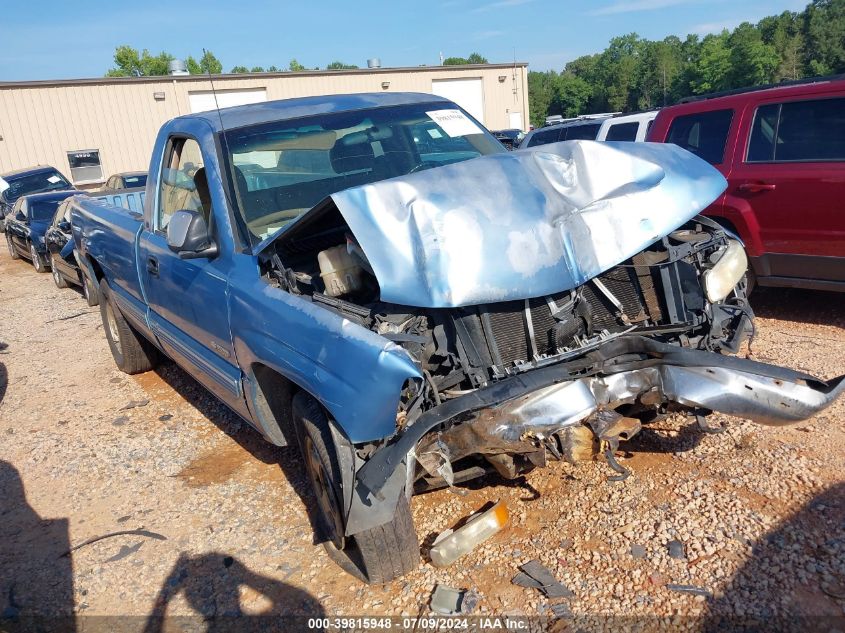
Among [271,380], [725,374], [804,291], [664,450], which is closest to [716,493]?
[664,450]

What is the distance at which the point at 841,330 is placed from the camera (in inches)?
208

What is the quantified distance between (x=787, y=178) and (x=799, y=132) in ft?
1.41

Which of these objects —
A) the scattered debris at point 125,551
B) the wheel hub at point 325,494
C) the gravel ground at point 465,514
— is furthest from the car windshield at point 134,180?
the wheel hub at point 325,494

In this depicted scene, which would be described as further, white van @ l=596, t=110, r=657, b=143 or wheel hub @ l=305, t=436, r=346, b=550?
white van @ l=596, t=110, r=657, b=143

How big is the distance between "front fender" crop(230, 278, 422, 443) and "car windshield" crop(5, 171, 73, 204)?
16381 millimetres

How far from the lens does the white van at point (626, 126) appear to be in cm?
904

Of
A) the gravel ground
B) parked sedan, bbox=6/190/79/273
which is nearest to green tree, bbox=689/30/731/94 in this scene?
parked sedan, bbox=6/190/79/273

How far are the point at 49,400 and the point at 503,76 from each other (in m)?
28.7

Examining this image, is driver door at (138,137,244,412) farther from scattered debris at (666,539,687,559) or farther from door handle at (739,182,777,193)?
door handle at (739,182,777,193)

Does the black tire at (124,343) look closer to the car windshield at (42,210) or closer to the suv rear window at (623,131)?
the suv rear window at (623,131)

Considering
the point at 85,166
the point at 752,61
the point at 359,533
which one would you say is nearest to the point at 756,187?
the point at 359,533

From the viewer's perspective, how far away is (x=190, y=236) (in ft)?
11.5

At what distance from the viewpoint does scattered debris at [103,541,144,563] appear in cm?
353

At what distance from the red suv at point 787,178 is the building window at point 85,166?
24972mm
